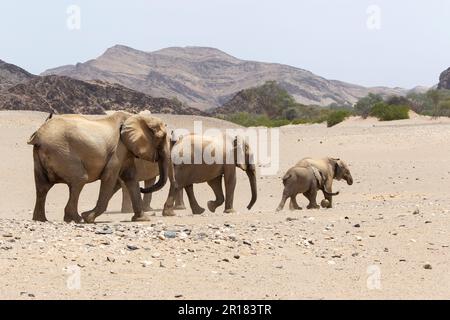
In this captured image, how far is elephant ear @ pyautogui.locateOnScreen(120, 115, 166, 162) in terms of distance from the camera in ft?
39.4

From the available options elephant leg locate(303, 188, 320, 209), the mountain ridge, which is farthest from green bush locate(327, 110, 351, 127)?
elephant leg locate(303, 188, 320, 209)

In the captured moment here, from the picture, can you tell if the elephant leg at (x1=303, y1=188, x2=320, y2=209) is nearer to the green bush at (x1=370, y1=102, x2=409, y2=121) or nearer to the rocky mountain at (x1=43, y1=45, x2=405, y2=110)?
the green bush at (x1=370, y1=102, x2=409, y2=121)

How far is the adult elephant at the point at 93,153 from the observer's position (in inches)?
441

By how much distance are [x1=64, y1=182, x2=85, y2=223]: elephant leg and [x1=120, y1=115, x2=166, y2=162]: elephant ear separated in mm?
1023

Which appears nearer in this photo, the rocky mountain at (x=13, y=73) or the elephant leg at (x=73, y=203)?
the elephant leg at (x=73, y=203)

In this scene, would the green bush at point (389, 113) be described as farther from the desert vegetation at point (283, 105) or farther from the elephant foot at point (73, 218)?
the elephant foot at point (73, 218)

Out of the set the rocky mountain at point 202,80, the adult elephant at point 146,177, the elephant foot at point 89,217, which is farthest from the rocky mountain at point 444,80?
the elephant foot at point 89,217

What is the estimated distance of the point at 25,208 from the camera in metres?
18.2

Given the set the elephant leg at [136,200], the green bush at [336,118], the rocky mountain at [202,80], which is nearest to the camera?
the elephant leg at [136,200]

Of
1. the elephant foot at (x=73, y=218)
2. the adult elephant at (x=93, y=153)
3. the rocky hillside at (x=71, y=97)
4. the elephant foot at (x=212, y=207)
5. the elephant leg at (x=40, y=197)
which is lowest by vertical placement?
the elephant foot at (x=212, y=207)

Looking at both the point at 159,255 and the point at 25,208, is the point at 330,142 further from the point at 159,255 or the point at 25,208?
the point at 159,255

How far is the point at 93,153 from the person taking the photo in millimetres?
11359
